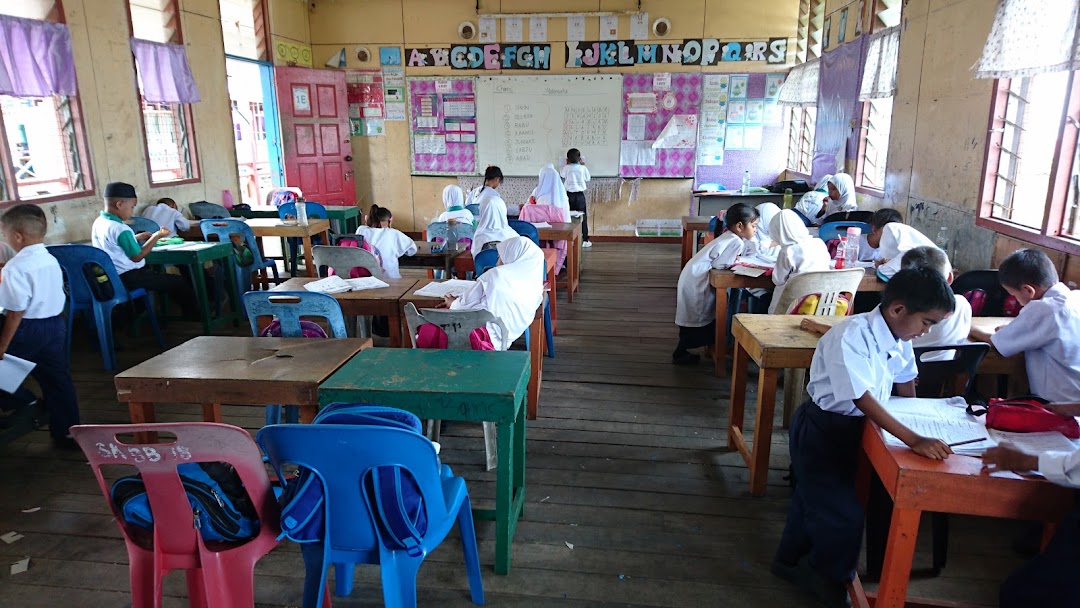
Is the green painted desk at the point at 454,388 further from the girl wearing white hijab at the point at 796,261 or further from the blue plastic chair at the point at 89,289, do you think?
the blue plastic chair at the point at 89,289

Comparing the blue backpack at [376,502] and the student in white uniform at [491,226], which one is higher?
the student in white uniform at [491,226]

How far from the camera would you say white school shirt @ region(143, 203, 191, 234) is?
575 centimetres

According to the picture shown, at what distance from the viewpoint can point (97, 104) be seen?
221 inches

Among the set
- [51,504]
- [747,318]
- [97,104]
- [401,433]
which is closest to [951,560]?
[747,318]

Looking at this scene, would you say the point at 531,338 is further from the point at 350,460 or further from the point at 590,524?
the point at 350,460

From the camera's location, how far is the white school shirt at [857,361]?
1.90m

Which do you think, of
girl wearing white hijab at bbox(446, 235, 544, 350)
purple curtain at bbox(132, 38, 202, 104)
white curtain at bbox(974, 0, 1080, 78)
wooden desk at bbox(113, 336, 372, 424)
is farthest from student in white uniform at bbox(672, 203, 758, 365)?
purple curtain at bbox(132, 38, 202, 104)

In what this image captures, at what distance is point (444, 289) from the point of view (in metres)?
3.46

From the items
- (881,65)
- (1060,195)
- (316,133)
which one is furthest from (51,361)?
(881,65)

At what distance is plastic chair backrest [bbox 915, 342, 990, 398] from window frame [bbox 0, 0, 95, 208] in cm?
569

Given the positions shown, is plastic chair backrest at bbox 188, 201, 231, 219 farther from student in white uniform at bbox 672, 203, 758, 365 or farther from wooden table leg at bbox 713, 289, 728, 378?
wooden table leg at bbox 713, 289, 728, 378

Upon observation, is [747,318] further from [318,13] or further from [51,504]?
[318,13]

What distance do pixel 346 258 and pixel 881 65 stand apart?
4.78 meters

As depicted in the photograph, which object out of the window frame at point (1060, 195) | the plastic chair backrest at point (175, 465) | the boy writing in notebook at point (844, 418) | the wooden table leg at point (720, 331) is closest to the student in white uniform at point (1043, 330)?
the boy writing in notebook at point (844, 418)
